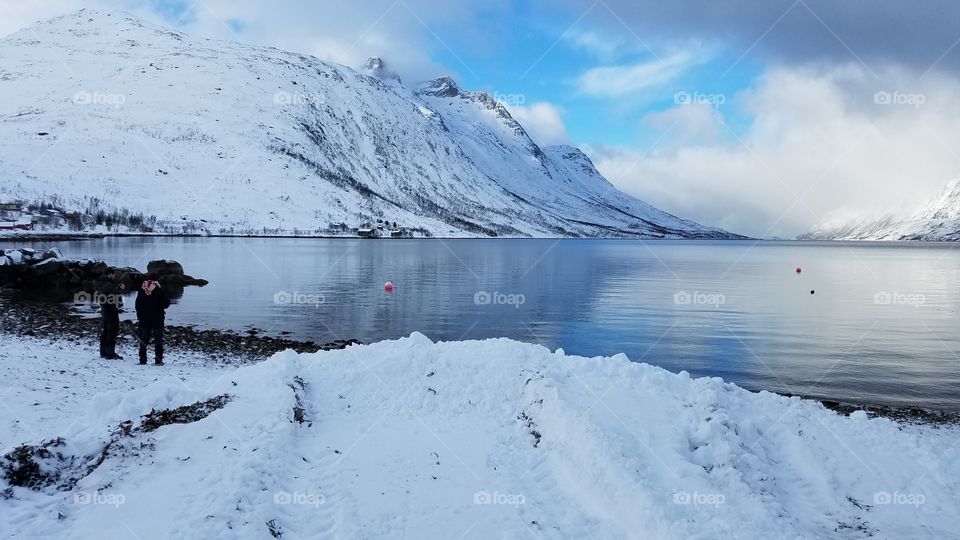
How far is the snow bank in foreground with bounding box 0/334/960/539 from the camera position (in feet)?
31.5

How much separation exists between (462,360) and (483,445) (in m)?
3.87

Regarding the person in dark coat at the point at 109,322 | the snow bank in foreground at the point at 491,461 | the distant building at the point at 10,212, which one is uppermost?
the distant building at the point at 10,212

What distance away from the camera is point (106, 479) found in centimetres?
968

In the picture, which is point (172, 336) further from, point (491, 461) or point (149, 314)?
point (491, 461)

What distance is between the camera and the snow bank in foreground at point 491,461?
9.59m

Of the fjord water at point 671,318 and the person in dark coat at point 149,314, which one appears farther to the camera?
the fjord water at point 671,318

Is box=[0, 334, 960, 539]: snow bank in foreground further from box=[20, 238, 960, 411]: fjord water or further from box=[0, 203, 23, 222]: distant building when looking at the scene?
box=[0, 203, 23, 222]: distant building

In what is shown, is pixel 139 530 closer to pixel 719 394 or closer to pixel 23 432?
pixel 23 432

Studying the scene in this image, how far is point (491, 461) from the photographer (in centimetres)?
1209

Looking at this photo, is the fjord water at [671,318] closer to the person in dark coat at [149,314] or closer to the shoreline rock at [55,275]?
the shoreline rock at [55,275]

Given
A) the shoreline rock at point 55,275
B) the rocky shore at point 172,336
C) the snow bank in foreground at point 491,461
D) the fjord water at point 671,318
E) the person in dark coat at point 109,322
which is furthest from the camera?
the shoreline rock at point 55,275

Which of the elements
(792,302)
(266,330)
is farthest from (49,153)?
(792,302)

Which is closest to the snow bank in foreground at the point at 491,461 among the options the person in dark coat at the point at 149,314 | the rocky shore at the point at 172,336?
the person in dark coat at the point at 149,314

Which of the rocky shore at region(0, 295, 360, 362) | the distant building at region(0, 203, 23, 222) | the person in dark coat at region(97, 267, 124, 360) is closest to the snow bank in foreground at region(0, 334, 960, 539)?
the person in dark coat at region(97, 267, 124, 360)
